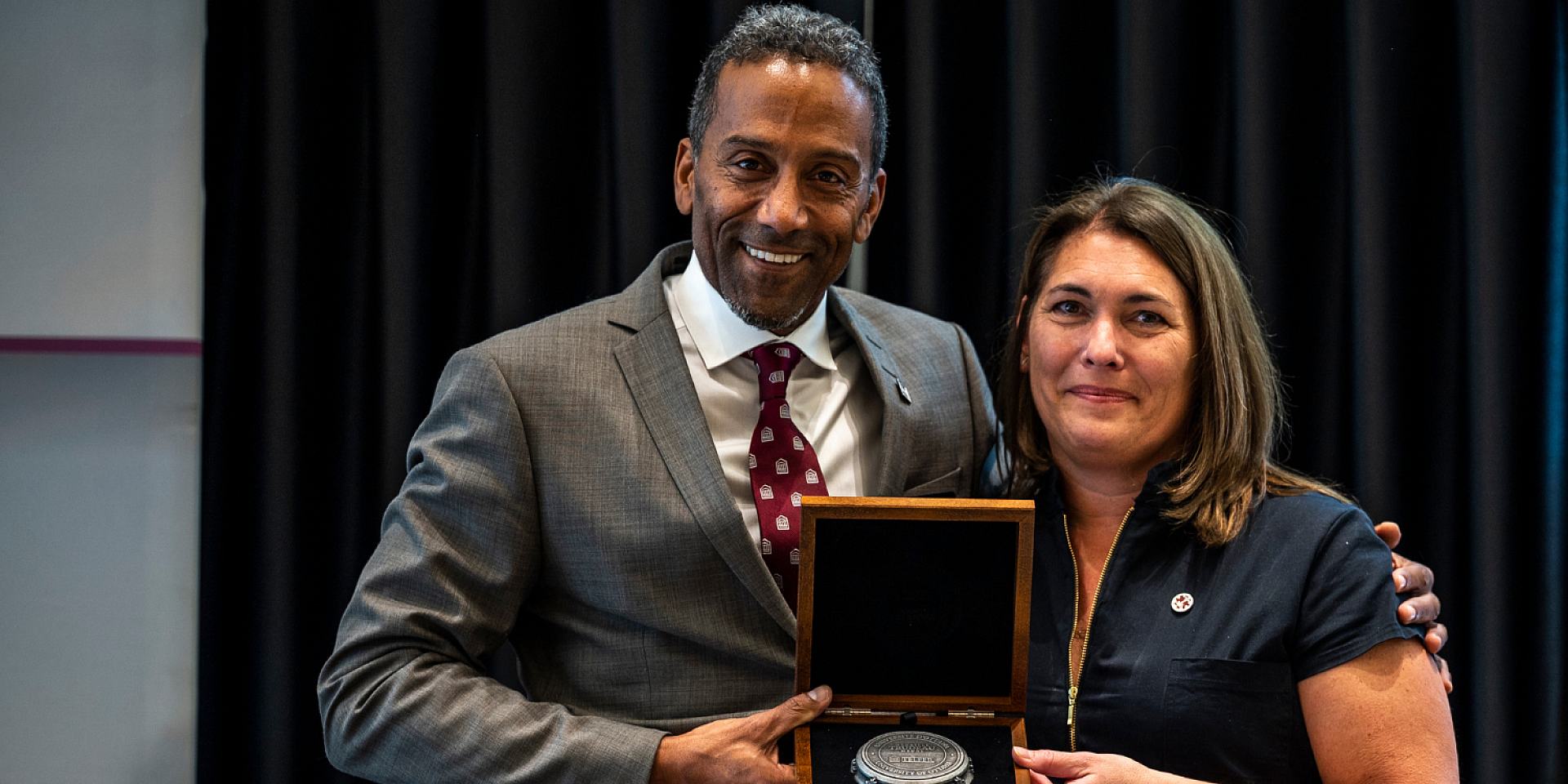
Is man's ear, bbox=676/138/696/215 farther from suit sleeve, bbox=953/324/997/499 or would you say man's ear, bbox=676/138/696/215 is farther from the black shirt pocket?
the black shirt pocket

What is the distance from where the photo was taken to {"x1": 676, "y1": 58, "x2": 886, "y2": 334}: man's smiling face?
5.04 ft

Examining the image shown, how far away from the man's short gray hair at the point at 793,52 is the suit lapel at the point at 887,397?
0.25 meters

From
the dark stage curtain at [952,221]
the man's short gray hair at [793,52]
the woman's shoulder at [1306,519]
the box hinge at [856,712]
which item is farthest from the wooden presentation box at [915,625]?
the dark stage curtain at [952,221]

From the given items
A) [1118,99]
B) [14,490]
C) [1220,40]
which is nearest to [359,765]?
[14,490]

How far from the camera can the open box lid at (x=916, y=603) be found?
130 cm

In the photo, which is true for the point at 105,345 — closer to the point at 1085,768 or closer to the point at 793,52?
the point at 793,52

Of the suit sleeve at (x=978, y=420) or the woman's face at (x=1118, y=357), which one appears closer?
the woman's face at (x=1118, y=357)

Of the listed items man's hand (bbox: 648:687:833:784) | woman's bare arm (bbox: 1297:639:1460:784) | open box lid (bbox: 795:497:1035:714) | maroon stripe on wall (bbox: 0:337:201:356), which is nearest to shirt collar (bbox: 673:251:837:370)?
open box lid (bbox: 795:497:1035:714)

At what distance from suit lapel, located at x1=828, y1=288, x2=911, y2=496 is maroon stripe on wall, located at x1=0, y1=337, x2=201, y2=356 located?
1.27 m

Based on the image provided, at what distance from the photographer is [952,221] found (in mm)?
2236

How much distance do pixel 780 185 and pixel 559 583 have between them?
0.65 metres

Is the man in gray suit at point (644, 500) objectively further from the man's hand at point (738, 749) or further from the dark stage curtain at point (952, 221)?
the dark stage curtain at point (952, 221)

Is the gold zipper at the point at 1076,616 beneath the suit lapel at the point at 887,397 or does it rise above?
beneath

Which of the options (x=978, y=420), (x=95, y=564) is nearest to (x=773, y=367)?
(x=978, y=420)
